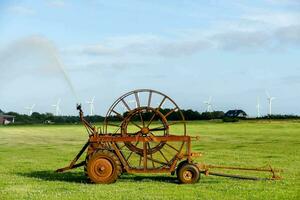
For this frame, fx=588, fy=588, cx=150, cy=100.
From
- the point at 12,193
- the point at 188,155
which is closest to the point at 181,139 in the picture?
the point at 188,155

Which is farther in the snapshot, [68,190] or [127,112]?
[127,112]

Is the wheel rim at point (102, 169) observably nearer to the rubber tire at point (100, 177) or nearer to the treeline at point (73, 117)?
the rubber tire at point (100, 177)

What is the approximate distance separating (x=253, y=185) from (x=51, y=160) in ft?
41.4

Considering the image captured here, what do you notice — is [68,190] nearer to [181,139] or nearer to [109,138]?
[109,138]

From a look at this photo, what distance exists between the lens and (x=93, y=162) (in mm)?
17906

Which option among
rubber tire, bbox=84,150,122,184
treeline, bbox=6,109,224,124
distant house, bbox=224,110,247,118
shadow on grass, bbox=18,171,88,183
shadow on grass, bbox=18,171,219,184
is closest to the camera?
rubber tire, bbox=84,150,122,184

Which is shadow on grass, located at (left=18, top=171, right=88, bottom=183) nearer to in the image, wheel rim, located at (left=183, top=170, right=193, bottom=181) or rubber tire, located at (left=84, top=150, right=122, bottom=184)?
rubber tire, located at (left=84, top=150, right=122, bottom=184)

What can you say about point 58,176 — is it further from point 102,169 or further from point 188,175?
point 188,175

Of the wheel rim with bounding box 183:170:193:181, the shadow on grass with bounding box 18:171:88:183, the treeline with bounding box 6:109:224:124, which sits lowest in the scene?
the shadow on grass with bounding box 18:171:88:183

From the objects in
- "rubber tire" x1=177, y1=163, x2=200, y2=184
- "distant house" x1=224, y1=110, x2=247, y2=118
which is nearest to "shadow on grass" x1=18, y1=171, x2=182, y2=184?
"rubber tire" x1=177, y1=163, x2=200, y2=184

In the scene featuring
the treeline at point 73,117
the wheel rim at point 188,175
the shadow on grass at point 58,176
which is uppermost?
the treeline at point 73,117

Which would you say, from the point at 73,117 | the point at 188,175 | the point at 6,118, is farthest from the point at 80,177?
the point at 6,118

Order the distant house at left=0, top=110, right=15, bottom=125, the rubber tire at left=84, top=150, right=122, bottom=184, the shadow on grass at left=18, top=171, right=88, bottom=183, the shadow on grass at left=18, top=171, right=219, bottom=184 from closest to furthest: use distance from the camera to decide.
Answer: the rubber tire at left=84, top=150, right=122, bottom=184, the shadow on grass at left=18, top=171, right=219, bottom=184, the shadow on grass at left=18, top=171, right=88, bottom=183, the distant house at left=0, top=110, right=15, bottom=125

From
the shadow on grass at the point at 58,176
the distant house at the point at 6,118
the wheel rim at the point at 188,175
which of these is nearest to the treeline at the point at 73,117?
the distant house at the point at 6,118
